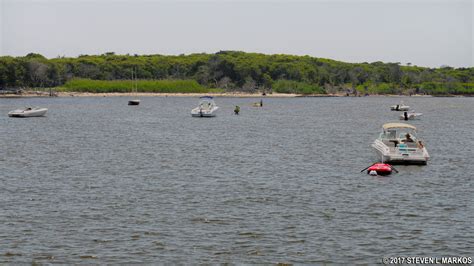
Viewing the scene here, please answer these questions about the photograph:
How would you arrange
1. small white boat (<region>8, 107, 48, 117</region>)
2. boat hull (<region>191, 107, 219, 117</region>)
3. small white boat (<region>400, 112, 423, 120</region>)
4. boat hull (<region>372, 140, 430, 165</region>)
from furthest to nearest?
small white boat (<region>8, 107, 48, 117</region>)
small white boat (<region>400, 112, 423, 120</region>)
boat hull (<region>191, 107, 219, 117</region>)
boat hull (<region>372, 140, 430, 165</region>)

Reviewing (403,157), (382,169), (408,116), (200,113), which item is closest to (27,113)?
(200,113)

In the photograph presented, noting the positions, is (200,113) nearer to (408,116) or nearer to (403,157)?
(408,116)

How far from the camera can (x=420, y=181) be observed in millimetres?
43625

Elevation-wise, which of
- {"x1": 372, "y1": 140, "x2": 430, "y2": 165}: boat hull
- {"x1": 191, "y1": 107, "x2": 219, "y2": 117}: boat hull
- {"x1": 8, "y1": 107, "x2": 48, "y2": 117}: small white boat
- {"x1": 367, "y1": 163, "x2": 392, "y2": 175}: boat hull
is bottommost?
{"x1": 8, "y1": 107, "x2": 48, "y2": 117}: small white boat

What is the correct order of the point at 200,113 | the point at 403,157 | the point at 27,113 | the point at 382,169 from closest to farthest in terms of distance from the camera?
the point at 382,169
the point at 403,157
the point at 200,113
the point at 27,113

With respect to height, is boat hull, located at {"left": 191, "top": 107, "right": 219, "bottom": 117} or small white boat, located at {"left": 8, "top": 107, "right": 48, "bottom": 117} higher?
boat hull, located at {"left": 191, "top": 107, "right": 219, "bottom": 117}

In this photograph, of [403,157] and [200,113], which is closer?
[403,157]

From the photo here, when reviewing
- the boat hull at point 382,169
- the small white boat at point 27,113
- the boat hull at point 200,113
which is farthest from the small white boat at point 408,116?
the boat hull at point 382,169

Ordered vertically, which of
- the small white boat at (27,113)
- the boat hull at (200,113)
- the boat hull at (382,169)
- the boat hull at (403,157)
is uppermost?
the boat hull at (403,157)

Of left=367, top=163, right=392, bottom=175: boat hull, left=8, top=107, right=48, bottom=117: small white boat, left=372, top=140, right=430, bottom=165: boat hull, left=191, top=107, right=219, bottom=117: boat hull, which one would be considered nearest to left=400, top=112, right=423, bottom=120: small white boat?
left=191, top=107, right=219, bottom=117: boat hull

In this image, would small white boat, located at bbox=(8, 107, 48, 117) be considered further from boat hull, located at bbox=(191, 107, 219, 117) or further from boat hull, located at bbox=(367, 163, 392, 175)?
boat hull, located at bbox=(367, 163, 392, 175)

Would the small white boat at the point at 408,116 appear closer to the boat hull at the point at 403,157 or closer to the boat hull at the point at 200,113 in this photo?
the boat hull at the point at 200,113

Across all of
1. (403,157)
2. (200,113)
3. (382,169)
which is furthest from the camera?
(200,113)

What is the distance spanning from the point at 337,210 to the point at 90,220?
12.1 metres
